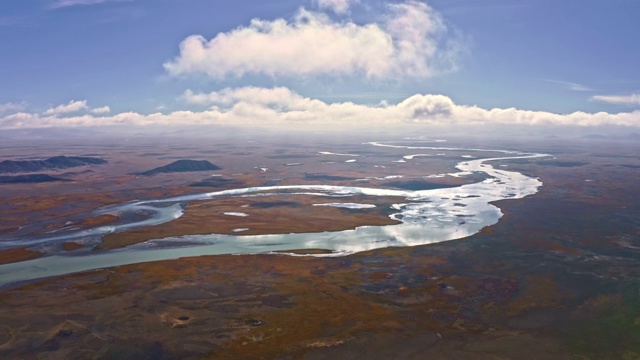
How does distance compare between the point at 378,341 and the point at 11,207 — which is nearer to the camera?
the point at 378,341

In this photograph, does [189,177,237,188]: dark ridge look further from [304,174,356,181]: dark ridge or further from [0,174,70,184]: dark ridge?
[0,174,70,184]: dark ridge

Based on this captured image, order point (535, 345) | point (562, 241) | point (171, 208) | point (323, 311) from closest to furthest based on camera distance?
point (535, 345) < point (323, 311) < point (562, 241) < point (171, 208)

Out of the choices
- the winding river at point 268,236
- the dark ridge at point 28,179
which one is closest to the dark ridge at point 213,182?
the winding river at point 268,236

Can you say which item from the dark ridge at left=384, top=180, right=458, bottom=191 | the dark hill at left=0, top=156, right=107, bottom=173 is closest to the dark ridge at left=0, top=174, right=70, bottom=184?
the dark hill at left=0, top=156, right=107, bottom=173

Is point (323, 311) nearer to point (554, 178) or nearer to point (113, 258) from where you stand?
point (113, 258)

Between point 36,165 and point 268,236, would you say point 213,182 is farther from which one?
point 36,165

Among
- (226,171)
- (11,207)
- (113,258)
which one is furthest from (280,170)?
(113,258)

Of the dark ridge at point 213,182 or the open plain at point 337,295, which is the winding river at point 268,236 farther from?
the dark ridge at point 213,182
